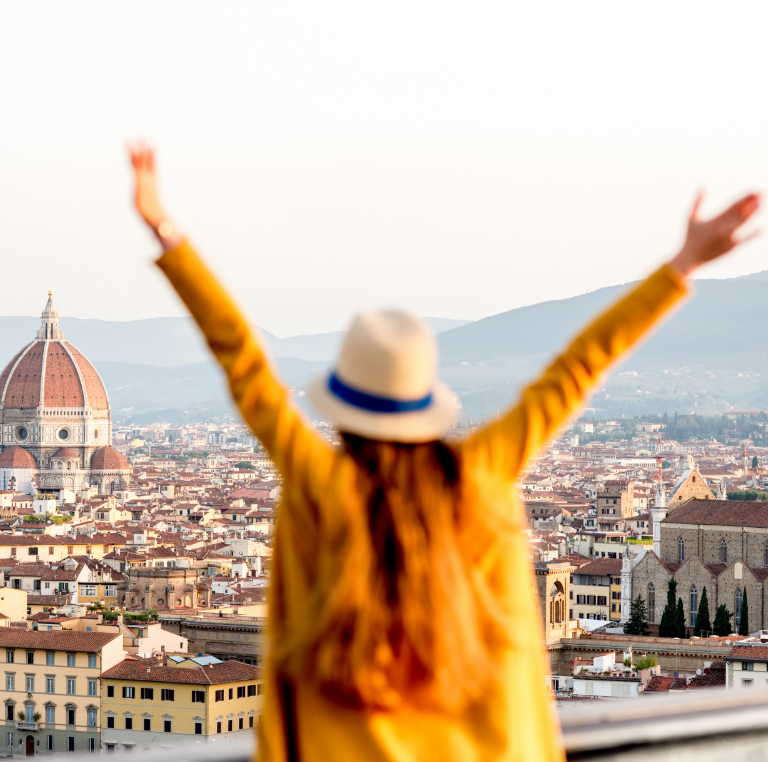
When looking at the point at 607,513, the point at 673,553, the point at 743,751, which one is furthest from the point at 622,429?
the point at 743,751

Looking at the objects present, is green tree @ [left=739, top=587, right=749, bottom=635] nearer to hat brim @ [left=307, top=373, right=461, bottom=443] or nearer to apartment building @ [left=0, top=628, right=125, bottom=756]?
apartment building @ [left=0, top=628, right=125, bottom=756]

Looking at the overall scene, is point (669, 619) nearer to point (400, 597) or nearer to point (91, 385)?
point (400, 597)

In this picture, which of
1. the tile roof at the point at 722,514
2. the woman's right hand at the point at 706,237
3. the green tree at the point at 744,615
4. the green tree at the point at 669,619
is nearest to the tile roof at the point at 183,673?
the green tree at the point at 669,619

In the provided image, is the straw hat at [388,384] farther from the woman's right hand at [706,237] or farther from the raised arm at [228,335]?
the woman's right hand at [706,237]

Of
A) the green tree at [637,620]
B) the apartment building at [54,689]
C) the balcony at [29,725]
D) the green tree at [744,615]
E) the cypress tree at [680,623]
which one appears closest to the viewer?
the apartment building at [54,689]

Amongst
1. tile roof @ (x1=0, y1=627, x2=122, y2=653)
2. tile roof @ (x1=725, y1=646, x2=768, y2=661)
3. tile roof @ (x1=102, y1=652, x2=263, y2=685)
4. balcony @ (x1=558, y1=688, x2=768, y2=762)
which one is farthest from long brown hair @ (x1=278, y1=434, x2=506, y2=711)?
tile roof @ (x1=0, y1=627, x2=122, y2=653)

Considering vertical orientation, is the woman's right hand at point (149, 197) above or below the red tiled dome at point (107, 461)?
below

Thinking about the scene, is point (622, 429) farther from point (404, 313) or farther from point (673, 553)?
point (404, 313)

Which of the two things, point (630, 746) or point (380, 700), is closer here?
point (380, 700)
